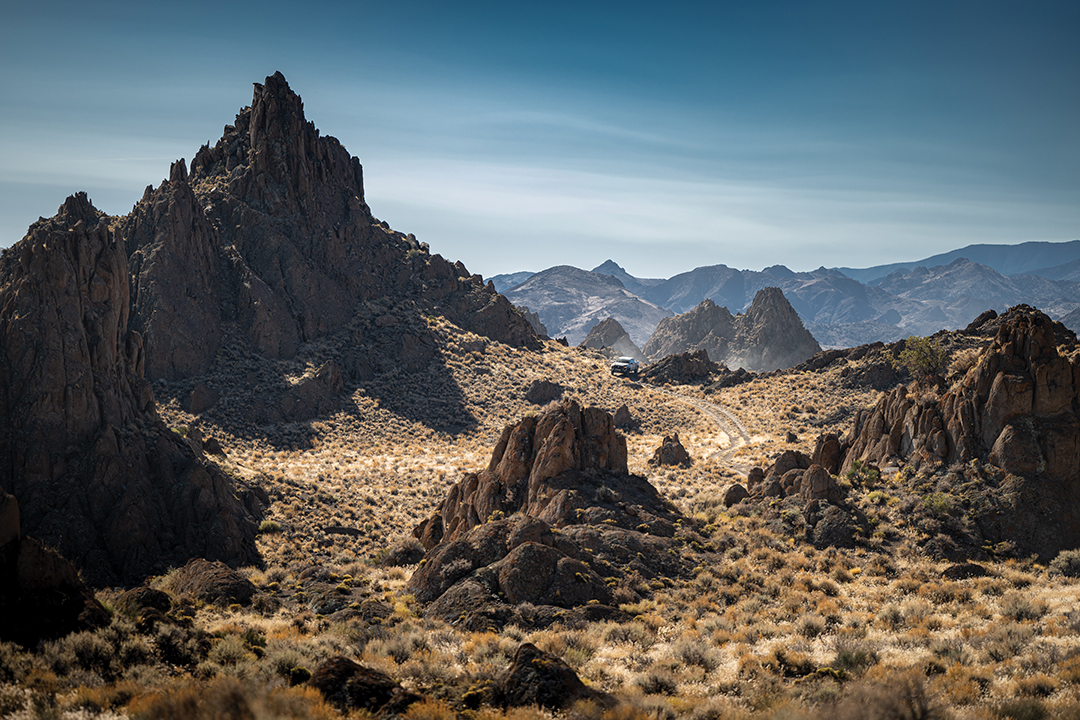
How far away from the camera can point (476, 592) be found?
1867 cm

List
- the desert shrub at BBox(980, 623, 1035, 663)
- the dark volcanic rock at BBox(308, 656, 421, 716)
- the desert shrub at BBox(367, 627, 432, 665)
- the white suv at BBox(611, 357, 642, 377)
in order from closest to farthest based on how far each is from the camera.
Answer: the dark volcanic rock at BBox(308, 656, 421, 716) < the desert shrub at BBox(980, 623, 1035, 663) < the desert shrub at BBox(367, 627, 432, 665) < the white suv at BBox(611, 357, 642, 377)

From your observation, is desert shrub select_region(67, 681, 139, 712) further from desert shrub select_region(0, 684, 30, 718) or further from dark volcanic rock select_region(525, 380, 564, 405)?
dark volcanic rock select_region(525, 380, 564, 405)

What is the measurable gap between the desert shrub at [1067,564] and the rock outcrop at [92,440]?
107ft

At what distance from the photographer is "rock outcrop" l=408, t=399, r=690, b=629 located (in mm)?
18578

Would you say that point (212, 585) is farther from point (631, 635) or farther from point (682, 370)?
point (682, 370)

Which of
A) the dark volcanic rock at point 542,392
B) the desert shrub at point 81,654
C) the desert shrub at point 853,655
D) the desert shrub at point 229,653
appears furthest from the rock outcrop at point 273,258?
the desert shrub at point 853,655

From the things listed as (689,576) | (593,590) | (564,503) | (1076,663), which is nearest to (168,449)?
(564,503)

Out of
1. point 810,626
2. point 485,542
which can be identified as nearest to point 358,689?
point 485,542

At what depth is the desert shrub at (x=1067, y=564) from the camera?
18.5 m

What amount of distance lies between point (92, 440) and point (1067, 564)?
39.6 meters

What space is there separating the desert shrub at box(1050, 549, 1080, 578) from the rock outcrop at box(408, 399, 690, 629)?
11.7m

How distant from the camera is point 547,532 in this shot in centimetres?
2142

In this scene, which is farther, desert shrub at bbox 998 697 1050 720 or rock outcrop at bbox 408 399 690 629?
rock outcrop at bbox 408 399 690 629

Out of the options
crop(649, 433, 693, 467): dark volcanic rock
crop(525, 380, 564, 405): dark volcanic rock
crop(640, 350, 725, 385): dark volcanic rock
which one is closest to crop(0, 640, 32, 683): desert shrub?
crop(649, 433, 693, 467): dark volcanic rock
